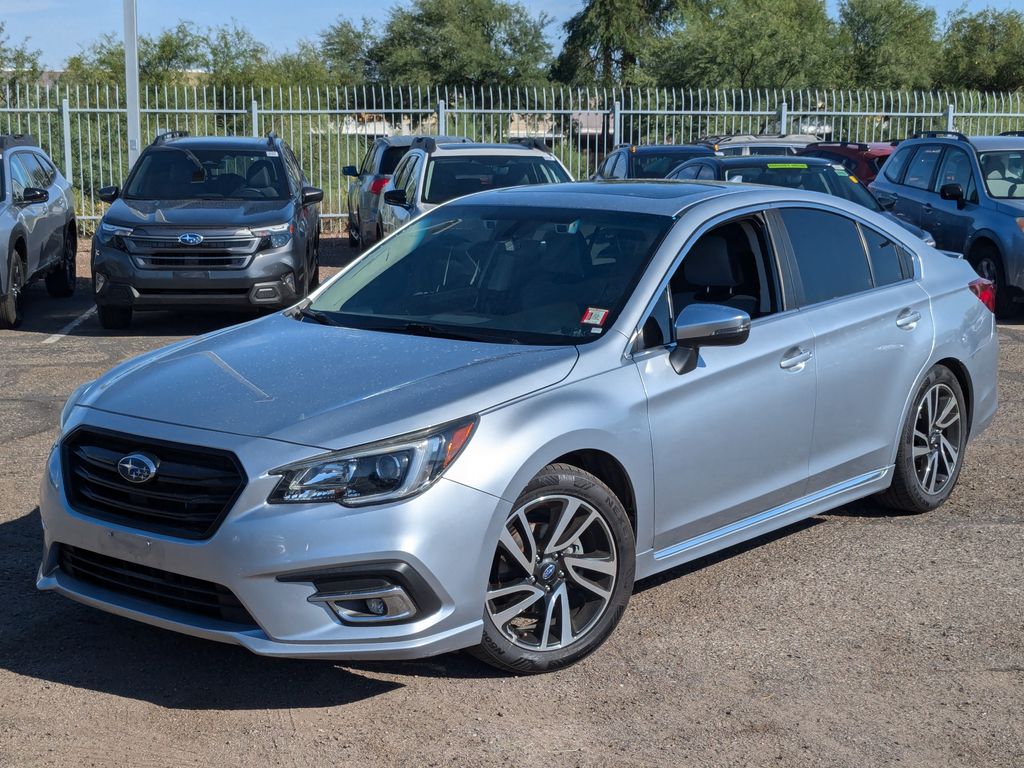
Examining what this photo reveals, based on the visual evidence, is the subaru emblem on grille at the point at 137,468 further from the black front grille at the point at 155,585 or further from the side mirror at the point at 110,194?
the side mirror at the point at 110,194

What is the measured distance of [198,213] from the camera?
12062 mm

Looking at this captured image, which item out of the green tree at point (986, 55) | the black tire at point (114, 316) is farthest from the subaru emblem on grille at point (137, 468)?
the green tree at point (986, 55)

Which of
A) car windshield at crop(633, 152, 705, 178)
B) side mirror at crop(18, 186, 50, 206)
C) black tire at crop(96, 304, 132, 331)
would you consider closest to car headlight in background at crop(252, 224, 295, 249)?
black tire at crop(96, 304, 132, 331)

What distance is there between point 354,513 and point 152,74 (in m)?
38.1

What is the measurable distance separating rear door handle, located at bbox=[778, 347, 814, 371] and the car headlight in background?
764cm

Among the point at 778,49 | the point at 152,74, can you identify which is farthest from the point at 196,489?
the point at 152,74

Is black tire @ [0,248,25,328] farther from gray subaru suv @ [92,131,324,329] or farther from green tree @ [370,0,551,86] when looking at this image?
green tree @ [370,0,551,86]

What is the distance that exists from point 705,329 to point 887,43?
146ft

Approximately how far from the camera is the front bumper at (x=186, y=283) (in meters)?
11.8

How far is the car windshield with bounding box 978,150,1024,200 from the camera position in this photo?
44.3 ft

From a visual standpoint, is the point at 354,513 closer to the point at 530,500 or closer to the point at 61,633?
the point at 530,500

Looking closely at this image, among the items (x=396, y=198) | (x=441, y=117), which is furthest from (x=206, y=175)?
(x=441, y=117)

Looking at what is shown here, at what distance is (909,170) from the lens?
15.0m

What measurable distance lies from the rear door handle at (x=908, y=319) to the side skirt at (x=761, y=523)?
646 millimetres
